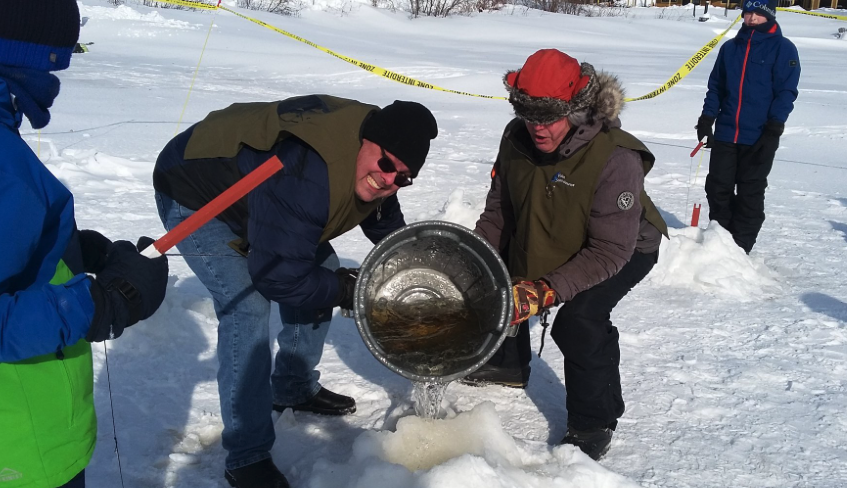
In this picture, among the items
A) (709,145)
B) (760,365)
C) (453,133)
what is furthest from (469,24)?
(760,365)

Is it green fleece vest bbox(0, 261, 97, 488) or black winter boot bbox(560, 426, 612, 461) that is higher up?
green fleece vest bbox(0, 261, 97, 488)

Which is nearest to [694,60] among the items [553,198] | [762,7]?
[762,7]

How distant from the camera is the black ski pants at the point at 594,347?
292cm

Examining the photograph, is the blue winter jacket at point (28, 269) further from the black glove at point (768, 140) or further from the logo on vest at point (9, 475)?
the black glove at point (768, 140)

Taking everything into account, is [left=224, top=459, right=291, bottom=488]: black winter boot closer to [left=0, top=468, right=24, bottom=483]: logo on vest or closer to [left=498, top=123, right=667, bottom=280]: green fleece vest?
[left=0, top=468, right=24, bottom=483]: logo on vest

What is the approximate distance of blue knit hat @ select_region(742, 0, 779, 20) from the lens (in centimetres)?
546

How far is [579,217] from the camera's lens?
113 inches

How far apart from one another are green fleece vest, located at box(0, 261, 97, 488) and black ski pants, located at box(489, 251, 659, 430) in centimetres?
180

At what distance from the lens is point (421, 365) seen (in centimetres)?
270

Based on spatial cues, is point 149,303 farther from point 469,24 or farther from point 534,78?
point 469,24

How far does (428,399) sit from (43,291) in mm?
1700

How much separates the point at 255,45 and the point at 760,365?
54.9 feet

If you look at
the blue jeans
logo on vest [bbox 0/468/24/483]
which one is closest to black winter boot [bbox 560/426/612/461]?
the blue jeans

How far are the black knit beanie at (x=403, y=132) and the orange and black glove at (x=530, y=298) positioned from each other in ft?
2.28
